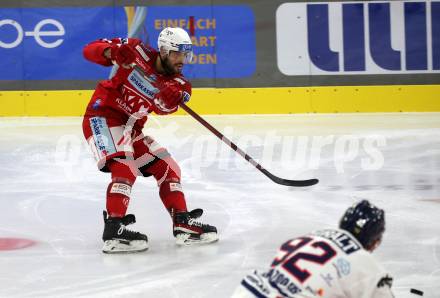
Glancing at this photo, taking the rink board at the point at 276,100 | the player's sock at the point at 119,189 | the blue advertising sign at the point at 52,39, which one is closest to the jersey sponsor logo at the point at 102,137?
the player's sock at the point at 119,189

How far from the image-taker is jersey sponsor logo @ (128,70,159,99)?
515 centimetres

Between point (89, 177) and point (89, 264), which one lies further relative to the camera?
point (89, 177)

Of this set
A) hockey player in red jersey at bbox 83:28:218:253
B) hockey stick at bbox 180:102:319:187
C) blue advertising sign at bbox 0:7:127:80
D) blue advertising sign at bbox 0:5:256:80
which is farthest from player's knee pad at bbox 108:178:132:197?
blue advertising sign at bbox 0:7:127:80

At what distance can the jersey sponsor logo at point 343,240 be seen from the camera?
2.78 metres

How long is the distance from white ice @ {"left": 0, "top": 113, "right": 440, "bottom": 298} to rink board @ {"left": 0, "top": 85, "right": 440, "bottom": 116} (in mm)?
230

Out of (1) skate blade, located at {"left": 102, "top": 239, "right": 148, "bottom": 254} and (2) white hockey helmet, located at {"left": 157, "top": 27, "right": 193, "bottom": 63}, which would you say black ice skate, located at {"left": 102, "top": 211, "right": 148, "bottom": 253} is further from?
(2) white hockey helmet, located at {"left": 157, "top": 27, "right": 193, "bottom": 63}

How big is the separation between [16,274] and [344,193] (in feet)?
8.07

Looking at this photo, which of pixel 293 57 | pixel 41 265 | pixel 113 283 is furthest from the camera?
pixel 293 57

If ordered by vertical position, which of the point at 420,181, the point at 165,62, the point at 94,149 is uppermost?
the point at 165,62

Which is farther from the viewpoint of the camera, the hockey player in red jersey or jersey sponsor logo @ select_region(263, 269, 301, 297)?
the hockey player in red jersey

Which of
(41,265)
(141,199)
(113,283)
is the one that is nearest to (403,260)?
(113,283)

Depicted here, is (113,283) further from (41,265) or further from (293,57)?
(293,57)

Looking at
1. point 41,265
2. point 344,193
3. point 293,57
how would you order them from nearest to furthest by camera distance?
point 41,265 → point 344,193 → point 293,57

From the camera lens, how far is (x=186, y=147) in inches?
325
